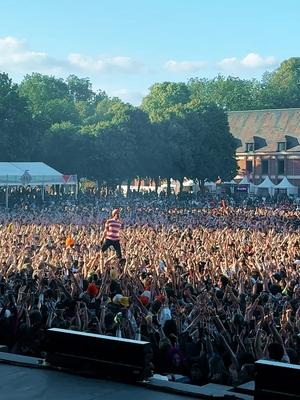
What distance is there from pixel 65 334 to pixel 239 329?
3.08 metres

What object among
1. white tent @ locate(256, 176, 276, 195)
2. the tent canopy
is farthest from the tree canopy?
the tent canopy

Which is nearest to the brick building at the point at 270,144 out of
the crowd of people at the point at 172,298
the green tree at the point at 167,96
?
the green tree at the point at 167,96

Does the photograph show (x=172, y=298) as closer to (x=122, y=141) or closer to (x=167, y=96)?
(x=122, y=141)

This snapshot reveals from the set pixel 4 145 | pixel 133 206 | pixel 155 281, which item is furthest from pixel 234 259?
pixel 4 145

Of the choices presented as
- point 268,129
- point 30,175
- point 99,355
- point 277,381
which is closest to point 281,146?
point 268,129

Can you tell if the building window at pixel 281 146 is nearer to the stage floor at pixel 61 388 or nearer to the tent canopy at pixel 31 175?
the tent canopy at pixel 31 175

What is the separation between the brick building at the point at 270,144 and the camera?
85438 mm

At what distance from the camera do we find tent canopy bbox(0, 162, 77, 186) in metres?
49.1

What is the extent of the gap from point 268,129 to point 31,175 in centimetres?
4489

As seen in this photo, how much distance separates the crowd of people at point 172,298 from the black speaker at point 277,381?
5.92ft

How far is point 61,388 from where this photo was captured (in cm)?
732

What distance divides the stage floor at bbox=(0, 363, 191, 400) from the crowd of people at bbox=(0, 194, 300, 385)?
96 centimetres

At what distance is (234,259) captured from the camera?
1791 cm

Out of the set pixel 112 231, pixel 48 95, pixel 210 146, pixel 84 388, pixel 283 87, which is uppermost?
pixel 283 87
